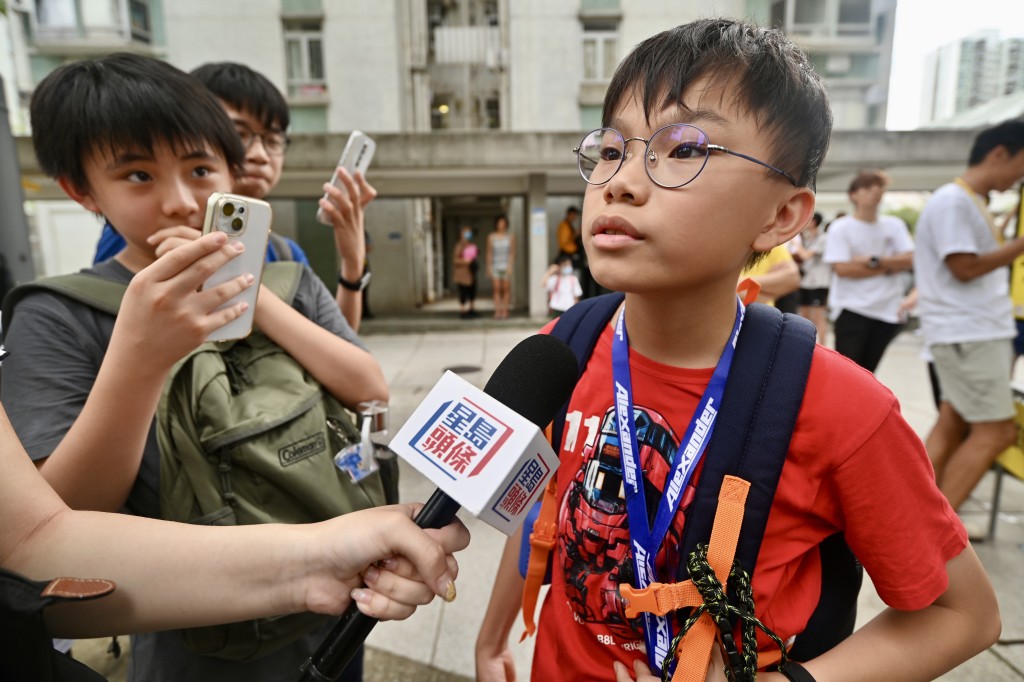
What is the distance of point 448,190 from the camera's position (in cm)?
1112

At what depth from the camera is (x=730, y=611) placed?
84 centimetres

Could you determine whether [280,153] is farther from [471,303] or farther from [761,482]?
A: [471,303]

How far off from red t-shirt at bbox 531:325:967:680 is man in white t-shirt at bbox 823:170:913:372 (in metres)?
3.33

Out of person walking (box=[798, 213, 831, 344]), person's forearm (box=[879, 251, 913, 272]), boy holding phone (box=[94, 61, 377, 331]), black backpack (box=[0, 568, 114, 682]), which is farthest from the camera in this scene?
person walking (box=[798, 213, 831, 344])

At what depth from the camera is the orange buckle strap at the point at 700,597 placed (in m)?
0.87

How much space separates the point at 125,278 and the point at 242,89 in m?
1.01

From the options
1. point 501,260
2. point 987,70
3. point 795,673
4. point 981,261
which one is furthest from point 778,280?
point 987,70

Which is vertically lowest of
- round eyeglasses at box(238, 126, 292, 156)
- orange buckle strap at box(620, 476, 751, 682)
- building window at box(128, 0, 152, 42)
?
orange buckle strap at box(620, 476, 751, 682)

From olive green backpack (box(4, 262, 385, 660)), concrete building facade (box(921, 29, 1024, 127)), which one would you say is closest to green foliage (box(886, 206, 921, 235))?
concrete building facade (box(921, 29, 1024, 127))

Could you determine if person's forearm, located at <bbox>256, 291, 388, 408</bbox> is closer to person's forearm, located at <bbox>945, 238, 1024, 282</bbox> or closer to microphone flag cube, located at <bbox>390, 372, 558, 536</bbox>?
microphone flag cube, located at <bbox>390, 372, 558, 536</bbox>

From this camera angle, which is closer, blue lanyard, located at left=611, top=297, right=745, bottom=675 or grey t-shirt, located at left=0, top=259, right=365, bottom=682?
blue lanyard, located at left=611, top=297, right=745, bottom=675

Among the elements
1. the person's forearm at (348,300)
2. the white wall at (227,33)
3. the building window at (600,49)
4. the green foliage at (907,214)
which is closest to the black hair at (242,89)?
the person's forearm at (348,300)

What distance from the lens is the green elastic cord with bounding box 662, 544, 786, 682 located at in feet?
2.76

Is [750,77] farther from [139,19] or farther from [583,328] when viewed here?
[139,19]
